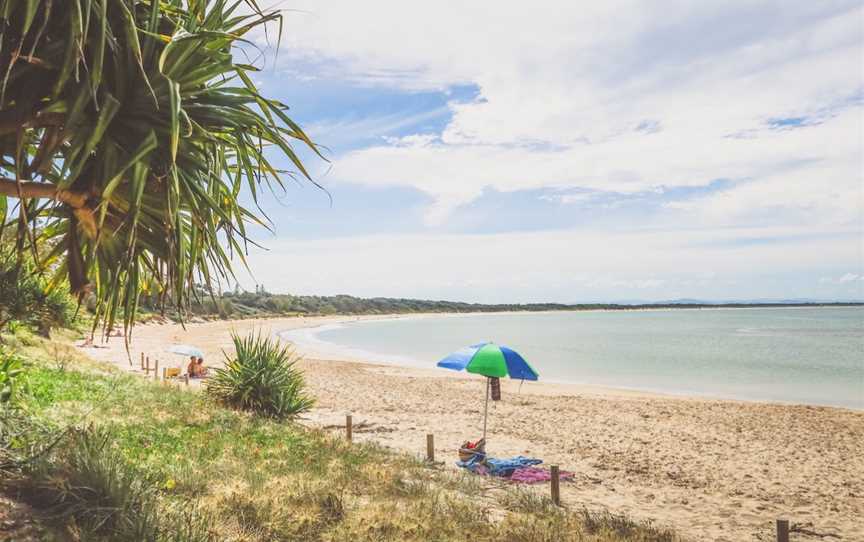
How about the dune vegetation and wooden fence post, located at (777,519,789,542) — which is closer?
the dune vegetation

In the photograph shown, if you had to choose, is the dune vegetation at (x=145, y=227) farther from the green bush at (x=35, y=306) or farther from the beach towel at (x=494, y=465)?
the green bush at (x=35, y=306)

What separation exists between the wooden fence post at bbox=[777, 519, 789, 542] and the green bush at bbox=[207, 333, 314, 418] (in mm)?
9005

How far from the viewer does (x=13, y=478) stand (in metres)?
4.51

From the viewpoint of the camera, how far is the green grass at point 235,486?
444 cm

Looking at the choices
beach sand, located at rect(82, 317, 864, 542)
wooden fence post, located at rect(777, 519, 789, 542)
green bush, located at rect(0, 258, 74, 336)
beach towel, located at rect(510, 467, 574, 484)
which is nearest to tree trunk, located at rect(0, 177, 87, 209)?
beach sand, located at rect(82, 317, 864, 542)

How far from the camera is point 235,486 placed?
6.14 meters

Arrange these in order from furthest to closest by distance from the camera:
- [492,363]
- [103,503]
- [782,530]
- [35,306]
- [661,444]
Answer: [35,306] → [661,444] → [492,363] → [782,530] → [103,503]

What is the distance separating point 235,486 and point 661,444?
39.7ft

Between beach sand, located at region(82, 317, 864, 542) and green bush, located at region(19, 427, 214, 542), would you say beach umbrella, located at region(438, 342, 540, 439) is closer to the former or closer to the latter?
beach sand, located at region(82, 317, 864, 542)

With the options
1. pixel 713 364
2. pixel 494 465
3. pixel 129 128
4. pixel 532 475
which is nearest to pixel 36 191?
pixel 129 128

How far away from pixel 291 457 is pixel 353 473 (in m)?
1.04

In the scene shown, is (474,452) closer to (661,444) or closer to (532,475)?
(532,475)

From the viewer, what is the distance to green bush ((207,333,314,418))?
12.4 metres

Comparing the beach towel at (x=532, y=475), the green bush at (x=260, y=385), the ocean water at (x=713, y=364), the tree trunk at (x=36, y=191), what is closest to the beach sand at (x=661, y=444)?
the beach towel at (x=532, y=475)
